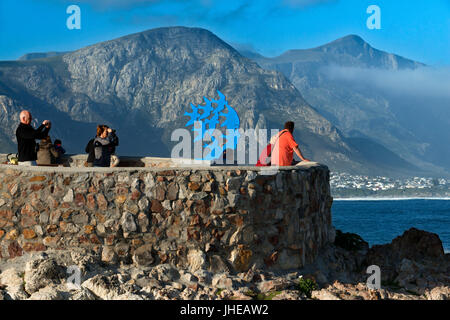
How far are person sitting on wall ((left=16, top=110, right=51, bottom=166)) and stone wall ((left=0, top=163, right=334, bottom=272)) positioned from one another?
4.38 ft

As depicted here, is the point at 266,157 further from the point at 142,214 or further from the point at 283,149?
the point at 142,214

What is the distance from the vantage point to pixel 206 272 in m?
10.9

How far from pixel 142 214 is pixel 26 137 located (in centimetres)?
344

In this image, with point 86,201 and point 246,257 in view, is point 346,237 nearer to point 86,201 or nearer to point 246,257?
point 246,257

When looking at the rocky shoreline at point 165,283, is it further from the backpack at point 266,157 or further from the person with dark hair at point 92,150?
the person with dark hair at point 92,150

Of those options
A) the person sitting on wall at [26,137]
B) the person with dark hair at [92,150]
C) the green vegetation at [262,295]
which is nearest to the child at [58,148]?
the person with dark hair at [92,150]

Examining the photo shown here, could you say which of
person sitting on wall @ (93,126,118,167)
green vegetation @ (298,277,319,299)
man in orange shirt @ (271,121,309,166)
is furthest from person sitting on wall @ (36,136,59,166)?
green vegetation @ (298,277,319,299)

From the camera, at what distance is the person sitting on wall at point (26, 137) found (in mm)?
12602

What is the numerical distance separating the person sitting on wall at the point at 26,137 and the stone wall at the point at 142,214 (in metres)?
1.34

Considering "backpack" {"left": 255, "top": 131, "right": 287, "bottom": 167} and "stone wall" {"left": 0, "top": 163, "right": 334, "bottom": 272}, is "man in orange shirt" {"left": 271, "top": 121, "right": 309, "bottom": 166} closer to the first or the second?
"backpack" {"left": 255, "top": 131, "right": 287, "bottom": 167}

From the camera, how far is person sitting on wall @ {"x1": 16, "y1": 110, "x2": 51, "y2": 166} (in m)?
12.6

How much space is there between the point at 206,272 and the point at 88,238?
2171mm
